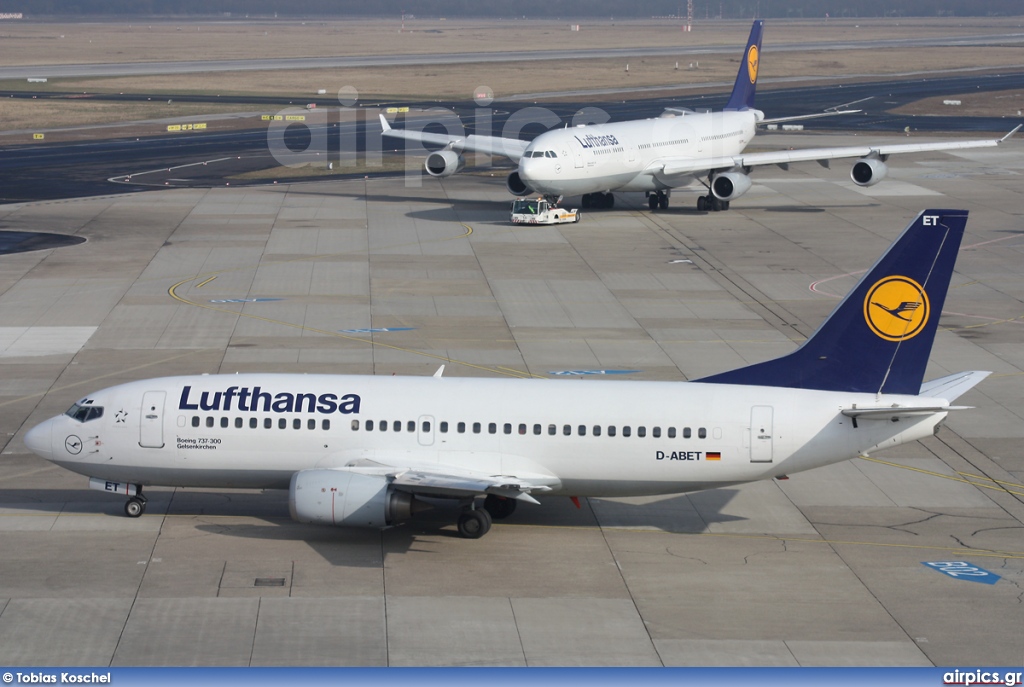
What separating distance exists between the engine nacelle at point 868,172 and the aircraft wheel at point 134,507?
57780mm

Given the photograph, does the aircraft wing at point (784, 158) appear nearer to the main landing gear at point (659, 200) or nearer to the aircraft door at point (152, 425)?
the main landing gear at point (659, 200)

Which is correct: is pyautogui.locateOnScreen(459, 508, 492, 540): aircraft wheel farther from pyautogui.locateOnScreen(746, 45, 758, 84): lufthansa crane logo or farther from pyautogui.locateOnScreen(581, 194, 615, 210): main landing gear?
pyautogui.locateOnScreen(746, 45, 758, 84): lufthansa crane logo

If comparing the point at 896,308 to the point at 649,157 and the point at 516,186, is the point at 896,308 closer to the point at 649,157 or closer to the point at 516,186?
the point at 649,157

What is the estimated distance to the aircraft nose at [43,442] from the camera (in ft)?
99.0

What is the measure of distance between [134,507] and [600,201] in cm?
5127

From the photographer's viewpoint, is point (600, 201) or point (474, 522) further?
point (600, 201)

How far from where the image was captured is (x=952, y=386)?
97.1 ft

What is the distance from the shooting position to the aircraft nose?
1188 inches

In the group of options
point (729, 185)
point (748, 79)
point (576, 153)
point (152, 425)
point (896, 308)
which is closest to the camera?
point (896, 308)

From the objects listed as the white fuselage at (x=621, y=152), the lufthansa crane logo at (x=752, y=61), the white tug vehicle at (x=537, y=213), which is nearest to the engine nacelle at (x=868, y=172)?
the white fuselage at (x=621, y=152)

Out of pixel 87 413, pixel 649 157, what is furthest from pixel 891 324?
pixel 649 157

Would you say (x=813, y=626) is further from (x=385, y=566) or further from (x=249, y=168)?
(x=249, y=168)

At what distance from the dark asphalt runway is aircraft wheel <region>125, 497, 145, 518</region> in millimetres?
53438

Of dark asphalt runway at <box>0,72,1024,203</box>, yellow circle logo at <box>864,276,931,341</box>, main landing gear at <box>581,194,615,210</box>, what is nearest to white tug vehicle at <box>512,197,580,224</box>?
main landing gear at <box>581,194,615,210</box>
